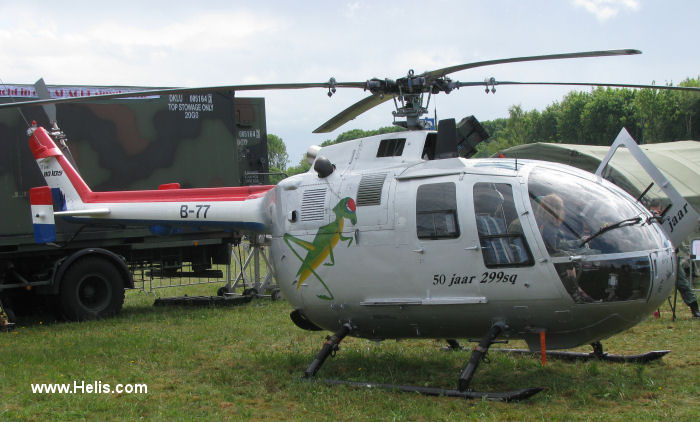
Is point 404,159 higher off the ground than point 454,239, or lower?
higher

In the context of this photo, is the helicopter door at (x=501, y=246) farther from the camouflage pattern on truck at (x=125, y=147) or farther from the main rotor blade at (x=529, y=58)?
the camouflage pattern on truck at (x=125, y=147)

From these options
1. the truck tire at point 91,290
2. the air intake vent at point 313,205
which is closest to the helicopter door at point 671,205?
the air intake vent at point 313,205

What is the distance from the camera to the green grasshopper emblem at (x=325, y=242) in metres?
6.71

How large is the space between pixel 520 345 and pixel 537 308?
276 cm

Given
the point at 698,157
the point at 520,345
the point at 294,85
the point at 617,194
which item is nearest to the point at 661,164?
the point at 698,157

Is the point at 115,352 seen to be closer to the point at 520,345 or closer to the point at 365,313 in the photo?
the point at 365,313

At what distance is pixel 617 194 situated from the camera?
20.0 feet

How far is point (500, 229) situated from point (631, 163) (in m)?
10.2

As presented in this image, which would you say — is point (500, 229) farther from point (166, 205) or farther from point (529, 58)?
point (166, 205)

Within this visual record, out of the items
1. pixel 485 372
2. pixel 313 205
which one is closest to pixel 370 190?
pixel 313 205

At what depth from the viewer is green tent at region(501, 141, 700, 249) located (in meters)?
14.1

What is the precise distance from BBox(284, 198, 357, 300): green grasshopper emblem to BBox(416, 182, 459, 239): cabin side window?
707 mm

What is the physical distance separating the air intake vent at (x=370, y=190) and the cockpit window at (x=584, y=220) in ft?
4.65

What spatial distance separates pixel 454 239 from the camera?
607 centimetres
